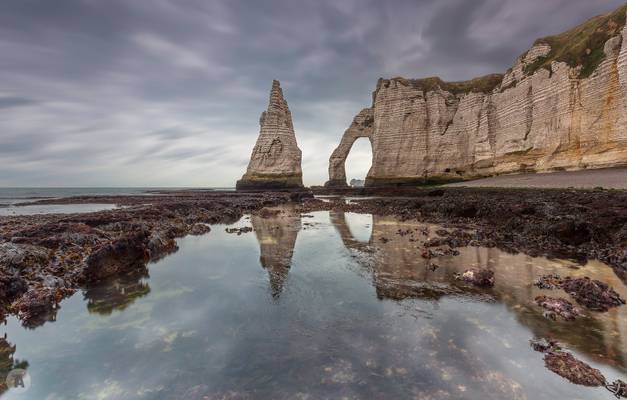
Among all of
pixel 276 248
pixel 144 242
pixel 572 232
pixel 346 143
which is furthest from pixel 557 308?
pixel 346 143

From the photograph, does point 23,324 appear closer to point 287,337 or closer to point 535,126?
point 287,337

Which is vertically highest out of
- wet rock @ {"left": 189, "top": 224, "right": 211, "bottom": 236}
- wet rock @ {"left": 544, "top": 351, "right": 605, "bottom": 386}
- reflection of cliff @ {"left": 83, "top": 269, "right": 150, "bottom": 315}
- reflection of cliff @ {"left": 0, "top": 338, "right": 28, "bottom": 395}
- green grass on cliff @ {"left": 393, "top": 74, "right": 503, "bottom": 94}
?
green grass on cliff @ {"left": 393, "top": 74, "right": 503, "bottom": 94}

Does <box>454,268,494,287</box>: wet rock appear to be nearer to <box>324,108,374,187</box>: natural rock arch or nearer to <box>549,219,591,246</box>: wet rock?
<box>549,219,591,246</box>: wet rock

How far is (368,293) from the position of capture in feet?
20.8

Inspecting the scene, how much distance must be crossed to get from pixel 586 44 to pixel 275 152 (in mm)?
46184

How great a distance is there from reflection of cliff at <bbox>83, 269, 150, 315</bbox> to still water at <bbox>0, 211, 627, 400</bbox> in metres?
0.04

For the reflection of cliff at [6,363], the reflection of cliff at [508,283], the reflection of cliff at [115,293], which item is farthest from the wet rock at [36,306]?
the reflection of cliff at [508,283]

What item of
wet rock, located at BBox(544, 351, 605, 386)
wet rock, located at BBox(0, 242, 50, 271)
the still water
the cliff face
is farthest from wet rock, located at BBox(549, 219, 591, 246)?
the cliff face

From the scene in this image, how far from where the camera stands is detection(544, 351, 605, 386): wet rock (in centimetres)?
340

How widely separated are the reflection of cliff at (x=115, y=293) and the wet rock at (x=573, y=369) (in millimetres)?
7052

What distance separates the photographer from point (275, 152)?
193 feet

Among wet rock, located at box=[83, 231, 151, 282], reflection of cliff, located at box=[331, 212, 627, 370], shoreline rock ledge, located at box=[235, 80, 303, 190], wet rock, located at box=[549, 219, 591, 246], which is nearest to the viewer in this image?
reflection of cliff, located at box=[331, 212, 627, 370]

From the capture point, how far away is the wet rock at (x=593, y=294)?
5.47m

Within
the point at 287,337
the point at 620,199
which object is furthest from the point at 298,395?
the point at 620,199
